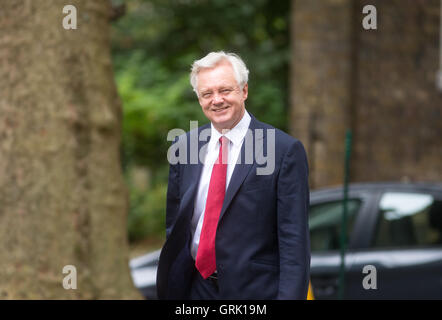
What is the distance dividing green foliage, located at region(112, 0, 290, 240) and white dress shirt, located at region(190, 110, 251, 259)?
9.61 metres

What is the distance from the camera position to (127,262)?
493 centimetres

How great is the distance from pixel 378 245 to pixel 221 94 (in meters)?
3.22

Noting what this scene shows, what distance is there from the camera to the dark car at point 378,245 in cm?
545

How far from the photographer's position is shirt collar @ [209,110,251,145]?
2.96m

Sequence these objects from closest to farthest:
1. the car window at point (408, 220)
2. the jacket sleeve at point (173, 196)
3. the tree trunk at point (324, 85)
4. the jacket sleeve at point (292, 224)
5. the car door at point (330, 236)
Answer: the jacket sleeve at point (292, 224) < the jacket sleeve at point (173, 196) < the car door at point (330, 236) < the car window at point (408, 220) < the tree trunk at point (324, 85)

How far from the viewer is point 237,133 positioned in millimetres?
2965

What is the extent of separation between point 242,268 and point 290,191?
1.21ft

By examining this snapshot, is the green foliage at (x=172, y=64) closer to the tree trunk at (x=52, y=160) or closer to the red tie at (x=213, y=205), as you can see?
the tree trunk at (x=52, y=160)

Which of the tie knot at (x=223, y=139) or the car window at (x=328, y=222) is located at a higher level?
the tie knot at (x=223, y=139)

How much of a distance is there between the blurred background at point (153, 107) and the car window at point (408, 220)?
0.04 meters
